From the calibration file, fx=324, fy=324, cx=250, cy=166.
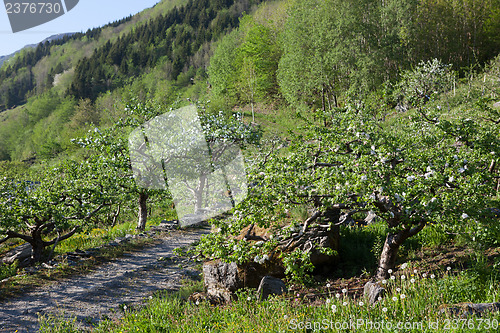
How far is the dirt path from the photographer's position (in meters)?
8.39

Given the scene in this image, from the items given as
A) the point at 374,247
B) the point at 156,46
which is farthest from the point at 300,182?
the point at 156,46

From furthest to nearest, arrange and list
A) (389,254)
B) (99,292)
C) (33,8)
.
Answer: (99,292) → (33,8) → (389,254)

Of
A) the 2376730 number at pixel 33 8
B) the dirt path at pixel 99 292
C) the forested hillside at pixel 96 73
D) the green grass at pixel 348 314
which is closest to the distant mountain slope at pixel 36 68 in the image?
the forested hillside at pixel 96 73

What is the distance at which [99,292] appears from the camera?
392 inches

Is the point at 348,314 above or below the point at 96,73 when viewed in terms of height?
below

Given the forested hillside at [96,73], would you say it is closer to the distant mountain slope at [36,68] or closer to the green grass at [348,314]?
the distant mountain slope at [36,68]

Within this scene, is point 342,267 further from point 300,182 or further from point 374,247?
point 300,182

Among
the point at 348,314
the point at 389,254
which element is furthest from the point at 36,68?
the point at 348,314

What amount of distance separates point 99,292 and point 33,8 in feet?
26.9

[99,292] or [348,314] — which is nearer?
[348,314]

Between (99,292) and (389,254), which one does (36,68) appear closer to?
(99,292)

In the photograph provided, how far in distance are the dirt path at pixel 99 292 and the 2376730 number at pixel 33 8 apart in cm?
777

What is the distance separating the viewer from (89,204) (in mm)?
13383

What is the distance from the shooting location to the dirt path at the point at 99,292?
8391mm
